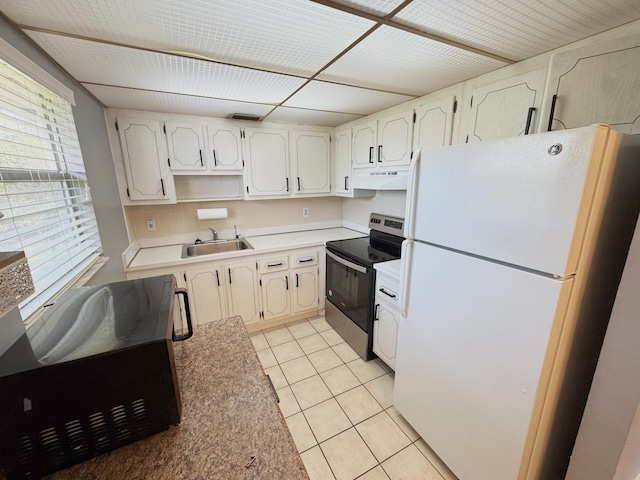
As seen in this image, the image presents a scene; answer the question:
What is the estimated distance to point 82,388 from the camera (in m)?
0.58

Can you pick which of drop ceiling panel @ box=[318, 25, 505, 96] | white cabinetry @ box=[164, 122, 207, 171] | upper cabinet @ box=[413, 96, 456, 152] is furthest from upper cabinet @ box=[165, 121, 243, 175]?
upper cabinet @ box=[413, 96, 456, 152]

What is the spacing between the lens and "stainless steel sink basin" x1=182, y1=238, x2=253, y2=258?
2637mm

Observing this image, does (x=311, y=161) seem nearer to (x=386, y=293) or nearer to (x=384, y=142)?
(x=384, y=142)

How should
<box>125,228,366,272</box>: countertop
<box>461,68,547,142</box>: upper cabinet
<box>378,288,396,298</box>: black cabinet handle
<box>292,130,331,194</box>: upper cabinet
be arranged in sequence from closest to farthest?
<box>461,68,547,142</box>: upper cabinet, <box>378,288,396,298</box>: black cabinet handle, <box>125,228,366,272</box>: countertop, <box>292,130,331,194</box>: upper cabinet

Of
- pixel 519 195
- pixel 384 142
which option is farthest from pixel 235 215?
pixel 519 195

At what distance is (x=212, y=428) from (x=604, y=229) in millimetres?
1374

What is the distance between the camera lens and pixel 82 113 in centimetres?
162

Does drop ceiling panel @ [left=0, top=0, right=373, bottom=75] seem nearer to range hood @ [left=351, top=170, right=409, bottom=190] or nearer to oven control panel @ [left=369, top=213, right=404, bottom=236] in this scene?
range hood @ [left=351, top=170, right=409, bottom=190]

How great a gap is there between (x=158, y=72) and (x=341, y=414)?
2.37 metres

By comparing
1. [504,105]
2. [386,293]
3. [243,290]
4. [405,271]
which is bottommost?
[243,290]

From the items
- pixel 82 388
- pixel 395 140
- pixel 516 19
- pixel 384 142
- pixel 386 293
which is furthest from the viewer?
pixel 384 142

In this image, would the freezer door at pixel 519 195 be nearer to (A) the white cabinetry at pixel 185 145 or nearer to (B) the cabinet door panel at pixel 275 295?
(B) the cabinet door panel at pixel 275 295

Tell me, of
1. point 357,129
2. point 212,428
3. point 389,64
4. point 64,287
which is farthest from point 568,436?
point 357,129

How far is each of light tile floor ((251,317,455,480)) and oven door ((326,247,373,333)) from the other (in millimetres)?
367
